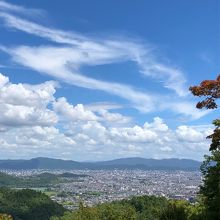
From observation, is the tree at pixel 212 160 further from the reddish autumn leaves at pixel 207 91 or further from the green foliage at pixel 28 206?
the green foliage at pixel 28 206

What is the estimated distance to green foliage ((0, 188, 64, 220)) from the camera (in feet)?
479

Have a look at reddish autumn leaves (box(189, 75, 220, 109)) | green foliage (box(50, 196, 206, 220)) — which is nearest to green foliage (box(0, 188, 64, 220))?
green foliage (box(50, 196, 206, 220))

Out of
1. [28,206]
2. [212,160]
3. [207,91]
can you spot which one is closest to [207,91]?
[207,91]

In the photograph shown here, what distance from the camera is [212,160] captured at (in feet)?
74.9

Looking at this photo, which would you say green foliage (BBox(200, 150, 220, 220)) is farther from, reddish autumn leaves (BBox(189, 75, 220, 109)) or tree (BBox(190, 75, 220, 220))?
reddish autumn leaves (BBox(189, 75, 220, 109))

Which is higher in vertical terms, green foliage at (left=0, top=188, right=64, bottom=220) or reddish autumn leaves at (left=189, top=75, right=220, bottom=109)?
reddish autumn leaves at (left=189, top=75, right=220, bottom=109)

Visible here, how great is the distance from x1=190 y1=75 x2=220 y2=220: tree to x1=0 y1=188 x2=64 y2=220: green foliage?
125197 millimetres

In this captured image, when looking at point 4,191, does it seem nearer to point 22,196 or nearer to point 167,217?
point 22,196

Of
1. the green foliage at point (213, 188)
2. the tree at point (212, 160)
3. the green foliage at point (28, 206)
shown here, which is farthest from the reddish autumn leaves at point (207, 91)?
the green foliage at point (28, 206)

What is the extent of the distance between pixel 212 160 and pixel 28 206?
137656 millimetres

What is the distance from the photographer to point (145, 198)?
11906 cm

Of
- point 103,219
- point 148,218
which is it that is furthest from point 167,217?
point 148,218

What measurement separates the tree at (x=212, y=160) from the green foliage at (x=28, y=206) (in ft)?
411

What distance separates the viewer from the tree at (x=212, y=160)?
16391 millimetres
